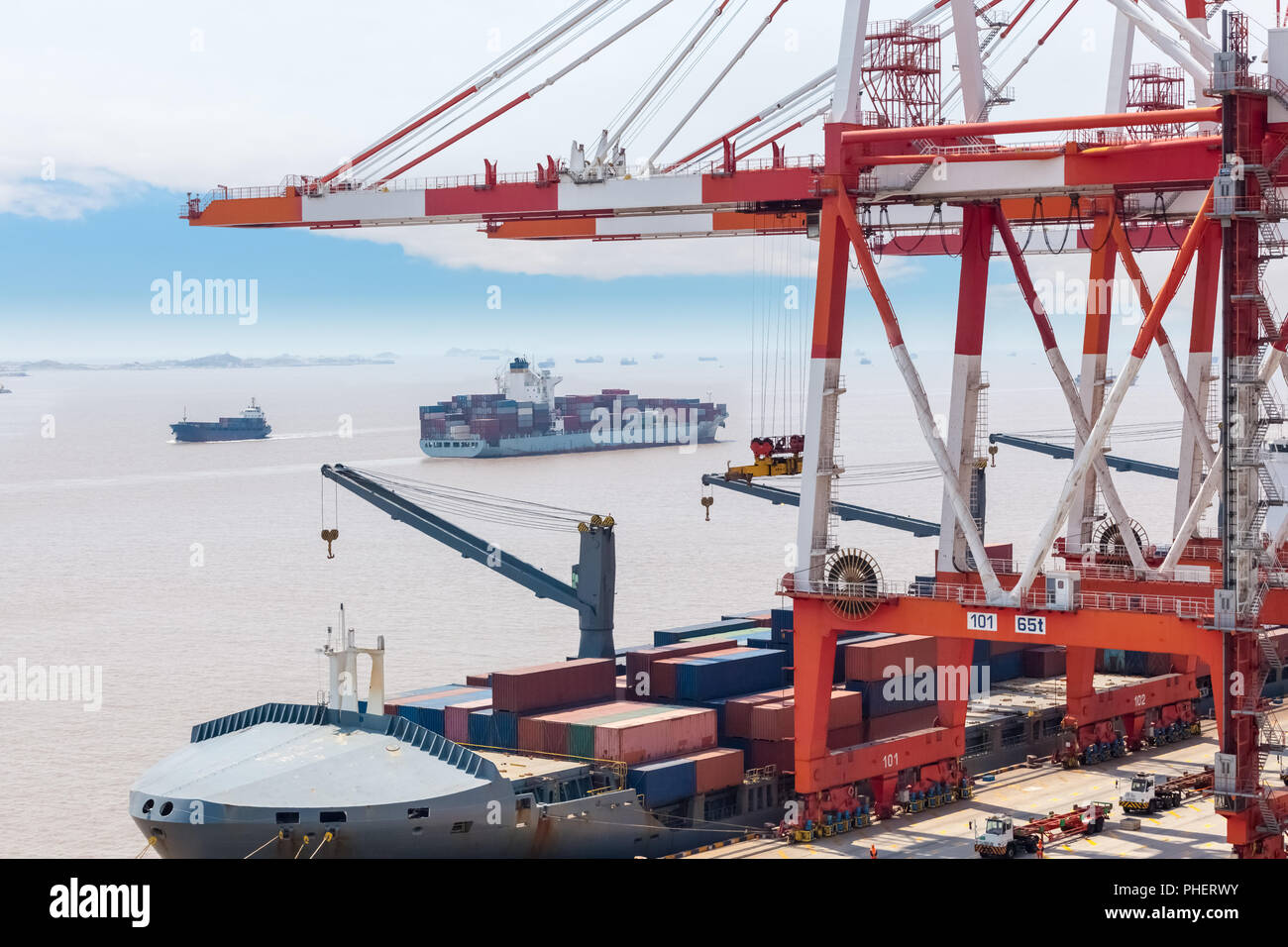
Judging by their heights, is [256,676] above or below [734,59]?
below

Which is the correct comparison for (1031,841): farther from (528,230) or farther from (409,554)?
(409,554)

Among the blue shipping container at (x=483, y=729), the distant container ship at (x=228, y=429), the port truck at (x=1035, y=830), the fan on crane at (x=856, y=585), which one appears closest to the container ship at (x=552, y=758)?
the blue shipping container at (x=483, y=729)

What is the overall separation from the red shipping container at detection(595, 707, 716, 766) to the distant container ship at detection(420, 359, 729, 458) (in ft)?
356

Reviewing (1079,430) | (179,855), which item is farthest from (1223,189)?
(179,855)

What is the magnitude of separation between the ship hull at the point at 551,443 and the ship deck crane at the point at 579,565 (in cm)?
9363

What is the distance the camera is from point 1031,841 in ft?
127

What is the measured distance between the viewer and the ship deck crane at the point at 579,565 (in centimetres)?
5003

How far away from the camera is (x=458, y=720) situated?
136 feet

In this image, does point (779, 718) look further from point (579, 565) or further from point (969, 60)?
point (969, 60)

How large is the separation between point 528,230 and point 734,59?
9.31 meters

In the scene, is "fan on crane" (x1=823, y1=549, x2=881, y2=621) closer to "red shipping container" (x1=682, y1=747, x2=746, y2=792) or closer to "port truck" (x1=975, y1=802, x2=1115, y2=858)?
"red shipping container" (x1=682, y1=747, x2=746, y2=792)

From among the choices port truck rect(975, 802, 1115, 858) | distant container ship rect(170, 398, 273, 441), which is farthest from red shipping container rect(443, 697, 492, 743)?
distant container ship rect(170, 398, 273, 441)

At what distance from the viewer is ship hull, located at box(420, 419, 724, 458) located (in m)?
149
